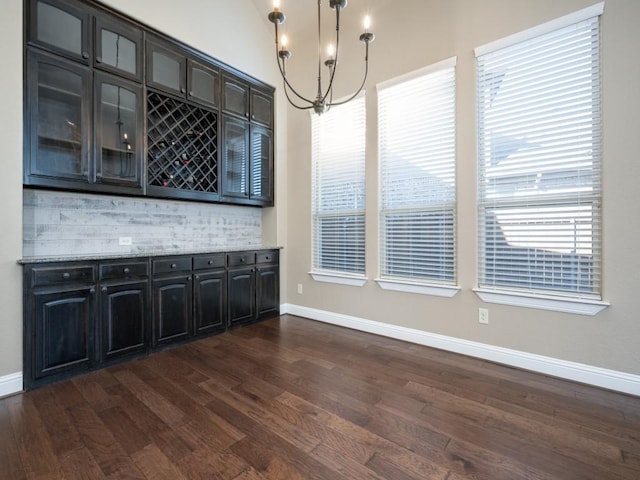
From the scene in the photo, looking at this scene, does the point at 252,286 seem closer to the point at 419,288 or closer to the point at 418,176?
the point at 419,288

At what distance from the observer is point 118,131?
2742mm

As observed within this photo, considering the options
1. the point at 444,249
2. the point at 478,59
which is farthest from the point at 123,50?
the point at 444,249

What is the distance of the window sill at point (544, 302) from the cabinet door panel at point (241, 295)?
249cm

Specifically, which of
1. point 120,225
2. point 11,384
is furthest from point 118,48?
point 11,384

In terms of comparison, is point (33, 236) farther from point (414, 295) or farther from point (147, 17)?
point (414, 295)

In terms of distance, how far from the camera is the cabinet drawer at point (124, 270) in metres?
2.59

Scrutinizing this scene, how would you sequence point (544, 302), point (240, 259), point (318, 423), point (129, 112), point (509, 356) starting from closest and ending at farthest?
point (318, 423)
point (544, 302)
point (509, 356)
point (129, 112)
point (240, 259)

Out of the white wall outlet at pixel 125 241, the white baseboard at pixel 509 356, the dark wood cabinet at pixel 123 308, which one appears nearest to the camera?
the white baseboard at pixel 509 356

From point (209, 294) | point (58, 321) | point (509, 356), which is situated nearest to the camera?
point (58, 321)

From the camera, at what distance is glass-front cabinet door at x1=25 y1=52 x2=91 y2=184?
2.30 m

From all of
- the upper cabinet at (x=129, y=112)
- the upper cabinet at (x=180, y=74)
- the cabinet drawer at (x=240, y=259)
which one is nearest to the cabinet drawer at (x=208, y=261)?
the cabinet drawer at (x=240, y=259)

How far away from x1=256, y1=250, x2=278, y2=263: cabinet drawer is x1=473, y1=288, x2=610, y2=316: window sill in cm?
244

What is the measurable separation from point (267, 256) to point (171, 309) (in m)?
1.36

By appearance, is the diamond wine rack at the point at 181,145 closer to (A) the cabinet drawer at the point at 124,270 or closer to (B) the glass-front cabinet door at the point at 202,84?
(B) the glass-front cabinet door at the point at 202,84
